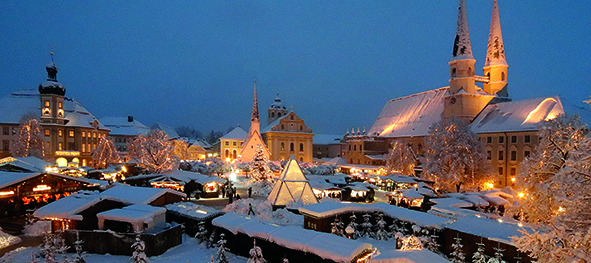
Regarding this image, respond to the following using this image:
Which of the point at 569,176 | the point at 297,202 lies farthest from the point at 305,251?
the point at 297,202

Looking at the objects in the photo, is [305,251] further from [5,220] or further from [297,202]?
[5,220]

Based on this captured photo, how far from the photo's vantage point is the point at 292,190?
22328 mm

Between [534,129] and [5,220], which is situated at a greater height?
[534,129]

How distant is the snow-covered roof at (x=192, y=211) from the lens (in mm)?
15863

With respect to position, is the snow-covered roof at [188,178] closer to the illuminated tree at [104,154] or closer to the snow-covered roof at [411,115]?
the illuminated tree at [104,154]

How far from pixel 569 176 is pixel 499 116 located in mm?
41933

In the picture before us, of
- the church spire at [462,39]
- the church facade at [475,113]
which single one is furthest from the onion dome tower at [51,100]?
the church spire at [462,39]

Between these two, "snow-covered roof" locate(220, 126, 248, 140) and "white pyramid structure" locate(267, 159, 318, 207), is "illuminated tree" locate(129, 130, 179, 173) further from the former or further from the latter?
"snow-covered roof" locate(220, 126, 248, 140)

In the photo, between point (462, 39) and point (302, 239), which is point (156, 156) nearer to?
point (302, 239)

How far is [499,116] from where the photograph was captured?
4206 centimetres

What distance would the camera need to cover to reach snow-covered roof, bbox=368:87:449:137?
175ft

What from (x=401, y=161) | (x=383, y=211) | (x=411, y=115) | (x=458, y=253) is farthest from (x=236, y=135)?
(x=458, y=253)

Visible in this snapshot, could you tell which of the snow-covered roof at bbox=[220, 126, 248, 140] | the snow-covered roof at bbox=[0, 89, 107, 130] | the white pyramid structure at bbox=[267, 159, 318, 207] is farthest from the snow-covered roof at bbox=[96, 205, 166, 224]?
the snow-covered roof at bbox=[220, 126, 248, 140]

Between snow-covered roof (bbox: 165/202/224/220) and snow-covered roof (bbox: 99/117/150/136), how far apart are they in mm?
62833
